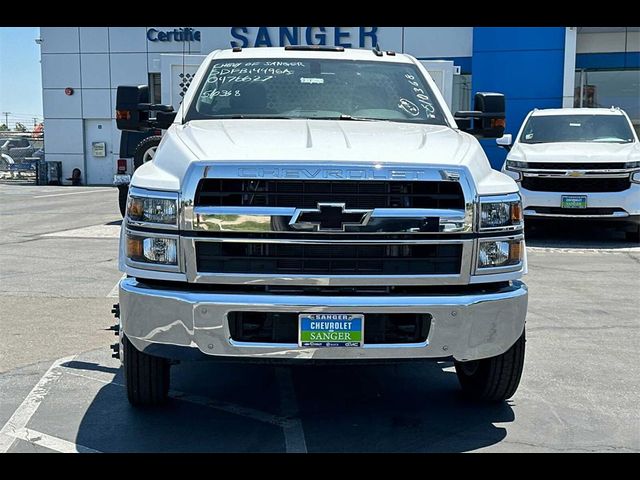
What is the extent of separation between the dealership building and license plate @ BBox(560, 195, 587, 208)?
2382 mm

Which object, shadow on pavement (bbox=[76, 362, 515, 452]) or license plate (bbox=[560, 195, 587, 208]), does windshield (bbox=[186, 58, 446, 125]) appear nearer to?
shadow on pavement (bbox=[76, 362, 515, 452])

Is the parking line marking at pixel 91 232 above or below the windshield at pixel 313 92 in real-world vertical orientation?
below

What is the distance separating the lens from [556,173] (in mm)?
11562

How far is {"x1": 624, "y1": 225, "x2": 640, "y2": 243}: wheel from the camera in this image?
1225 cm

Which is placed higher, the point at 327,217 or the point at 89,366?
the point at 327,217

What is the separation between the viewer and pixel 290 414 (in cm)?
455

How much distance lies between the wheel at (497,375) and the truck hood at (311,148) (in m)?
0.98

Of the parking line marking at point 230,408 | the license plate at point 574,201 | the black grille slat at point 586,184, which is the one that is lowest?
the parking line marking at point 230,408

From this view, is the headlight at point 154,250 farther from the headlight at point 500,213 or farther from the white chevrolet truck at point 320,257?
the headlight at point 500,213

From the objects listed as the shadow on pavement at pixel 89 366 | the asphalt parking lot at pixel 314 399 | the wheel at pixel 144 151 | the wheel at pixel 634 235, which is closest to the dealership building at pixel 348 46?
the wheel at pixel 144 151

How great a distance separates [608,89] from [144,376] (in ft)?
74.3

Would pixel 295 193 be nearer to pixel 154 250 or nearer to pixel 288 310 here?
pixel 288 310

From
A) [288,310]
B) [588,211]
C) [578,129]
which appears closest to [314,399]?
[288,310]

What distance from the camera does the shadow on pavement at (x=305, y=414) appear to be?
412cm
